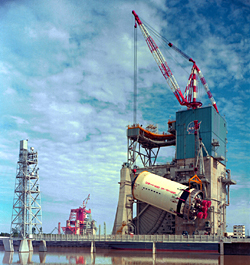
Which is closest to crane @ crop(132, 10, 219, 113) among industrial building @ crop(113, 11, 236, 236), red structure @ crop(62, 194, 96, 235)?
industrial building @ crop(113, 11, 236, 236)

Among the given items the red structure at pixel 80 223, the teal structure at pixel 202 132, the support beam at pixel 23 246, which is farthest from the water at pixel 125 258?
the red structure at pixel 80 223

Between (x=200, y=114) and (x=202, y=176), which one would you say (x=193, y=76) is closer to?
(x=200, y=114)

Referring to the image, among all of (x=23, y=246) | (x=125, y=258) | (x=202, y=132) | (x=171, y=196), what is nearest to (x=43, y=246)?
(x=23, y=246)

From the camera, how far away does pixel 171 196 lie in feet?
237

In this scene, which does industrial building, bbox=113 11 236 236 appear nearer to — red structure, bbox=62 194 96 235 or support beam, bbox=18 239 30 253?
support beam, bbox=18 239 30 253

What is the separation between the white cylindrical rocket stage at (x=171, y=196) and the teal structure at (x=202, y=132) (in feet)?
40.2

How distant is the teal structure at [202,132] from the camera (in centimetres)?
8269

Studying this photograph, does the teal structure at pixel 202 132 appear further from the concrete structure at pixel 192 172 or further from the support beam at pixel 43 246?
the support beam at pixel 43 246

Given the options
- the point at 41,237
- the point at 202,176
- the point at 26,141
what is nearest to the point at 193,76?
the point at 202,176

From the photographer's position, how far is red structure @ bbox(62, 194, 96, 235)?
514 feet

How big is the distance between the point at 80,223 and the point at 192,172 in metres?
90.3

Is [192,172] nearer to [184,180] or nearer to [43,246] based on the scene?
[184,180]

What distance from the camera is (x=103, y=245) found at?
238ft

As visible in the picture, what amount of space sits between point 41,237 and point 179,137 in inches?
1546
